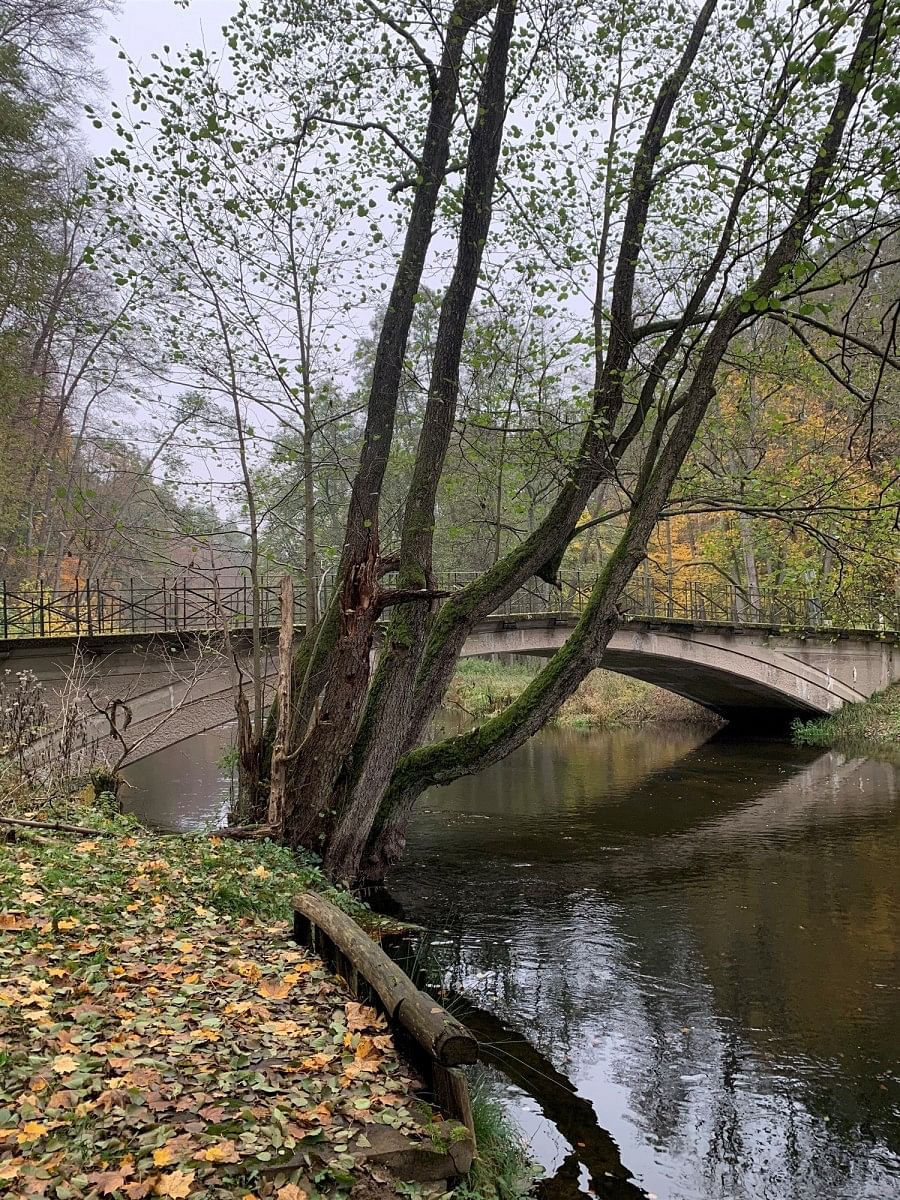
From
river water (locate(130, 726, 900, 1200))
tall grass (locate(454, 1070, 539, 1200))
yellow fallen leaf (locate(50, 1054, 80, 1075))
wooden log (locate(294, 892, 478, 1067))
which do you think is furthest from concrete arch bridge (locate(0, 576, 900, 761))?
yellow fallen leaf (locate(50, 1054, 80, 1075))

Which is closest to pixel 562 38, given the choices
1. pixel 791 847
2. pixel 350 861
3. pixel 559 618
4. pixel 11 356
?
pixel 350 861

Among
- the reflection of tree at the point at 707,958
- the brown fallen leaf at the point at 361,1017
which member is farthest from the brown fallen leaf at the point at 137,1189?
the reflection of tree at the point at 707,958

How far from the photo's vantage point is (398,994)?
4.31 m

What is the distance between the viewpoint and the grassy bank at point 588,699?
25938mm

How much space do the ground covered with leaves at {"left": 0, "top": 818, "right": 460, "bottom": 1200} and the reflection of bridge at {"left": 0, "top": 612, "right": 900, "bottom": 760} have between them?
7.72m

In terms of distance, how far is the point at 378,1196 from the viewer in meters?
3.22

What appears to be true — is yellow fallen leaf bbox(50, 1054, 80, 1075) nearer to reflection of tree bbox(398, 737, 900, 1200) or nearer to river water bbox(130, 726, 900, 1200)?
river water bbox(130, 726, 900, 1200)

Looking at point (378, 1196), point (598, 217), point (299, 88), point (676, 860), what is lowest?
point (676, 860)

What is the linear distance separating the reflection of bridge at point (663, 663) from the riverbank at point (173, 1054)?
7680 mm

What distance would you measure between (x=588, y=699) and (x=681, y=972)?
65.2 feet

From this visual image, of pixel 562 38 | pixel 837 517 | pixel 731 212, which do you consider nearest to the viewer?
pixel 731 212

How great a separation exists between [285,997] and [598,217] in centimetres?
809

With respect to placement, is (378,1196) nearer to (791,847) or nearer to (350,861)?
(350,861)

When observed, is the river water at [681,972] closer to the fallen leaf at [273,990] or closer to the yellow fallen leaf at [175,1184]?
the fallen leaf at [273,990]
